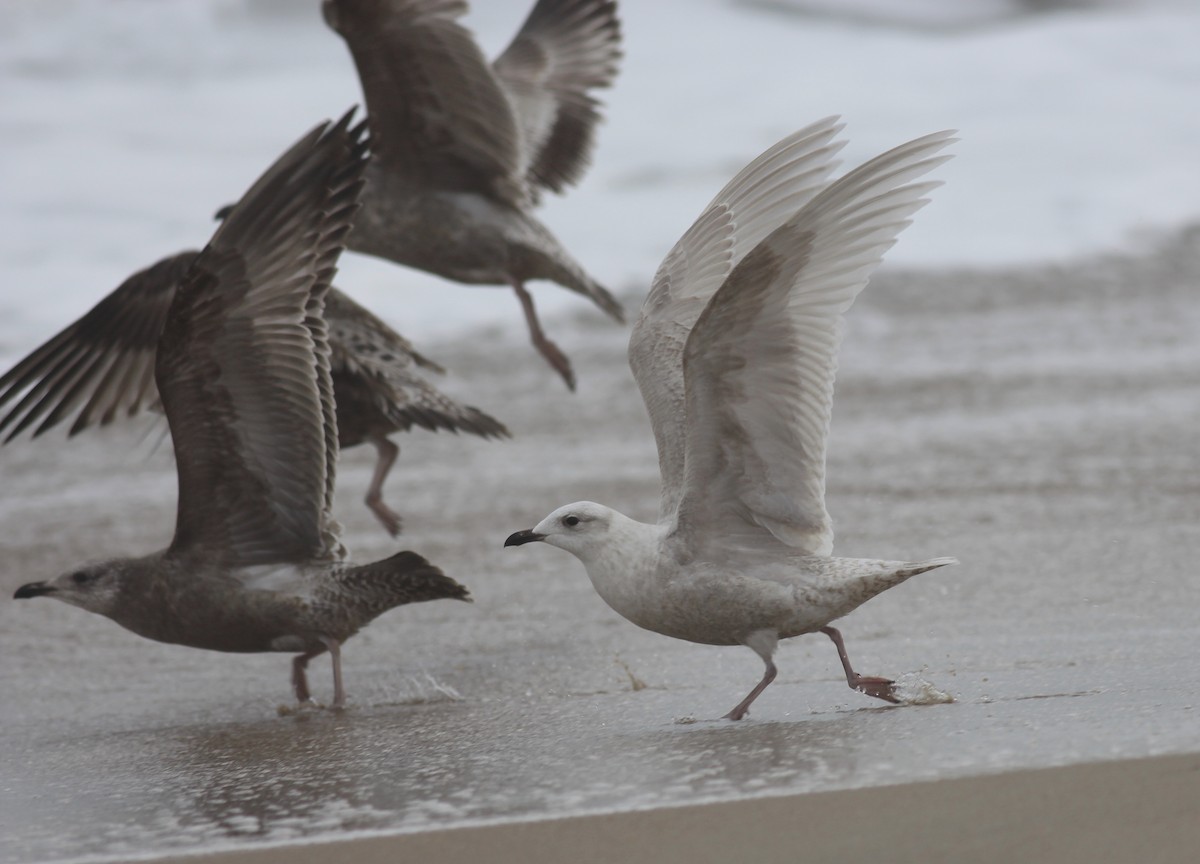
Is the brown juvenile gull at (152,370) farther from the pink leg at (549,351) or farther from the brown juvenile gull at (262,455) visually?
the pink leg at (549,351)

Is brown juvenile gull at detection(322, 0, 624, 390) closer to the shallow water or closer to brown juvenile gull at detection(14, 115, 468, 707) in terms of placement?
the shallow water

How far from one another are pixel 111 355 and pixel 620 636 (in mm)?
2036

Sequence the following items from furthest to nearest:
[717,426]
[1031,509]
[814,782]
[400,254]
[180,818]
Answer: [400,254]
[1031,509]
[717,426]
[180,818]
[814,782]

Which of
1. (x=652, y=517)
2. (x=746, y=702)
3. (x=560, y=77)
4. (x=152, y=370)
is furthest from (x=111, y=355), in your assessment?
(x=560, y=77)

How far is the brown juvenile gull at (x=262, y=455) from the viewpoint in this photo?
448 cm

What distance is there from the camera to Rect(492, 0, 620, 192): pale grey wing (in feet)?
28.4

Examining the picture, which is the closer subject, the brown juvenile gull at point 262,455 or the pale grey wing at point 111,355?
the brown juvenile gull at point 262,455

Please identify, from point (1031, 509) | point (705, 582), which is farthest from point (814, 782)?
point (1031, 509)

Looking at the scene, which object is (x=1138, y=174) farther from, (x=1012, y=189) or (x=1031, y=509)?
(x=1031, y=509)

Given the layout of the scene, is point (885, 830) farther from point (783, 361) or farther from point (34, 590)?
point (34, 590)

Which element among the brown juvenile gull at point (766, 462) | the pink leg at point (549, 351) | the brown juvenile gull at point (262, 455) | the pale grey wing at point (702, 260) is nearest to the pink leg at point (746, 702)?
the brown juvenile gull at point (766, 462)

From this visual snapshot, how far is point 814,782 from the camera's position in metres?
2.96

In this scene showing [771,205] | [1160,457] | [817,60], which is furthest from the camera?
[817,60]

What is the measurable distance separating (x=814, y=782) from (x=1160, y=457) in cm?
393
